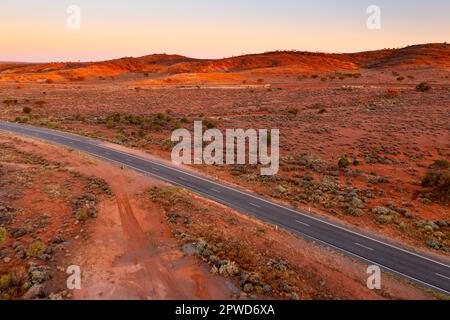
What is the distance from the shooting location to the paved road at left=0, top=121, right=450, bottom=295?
2173cm

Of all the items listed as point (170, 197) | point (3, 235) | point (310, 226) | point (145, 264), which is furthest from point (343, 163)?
point (3, 235)

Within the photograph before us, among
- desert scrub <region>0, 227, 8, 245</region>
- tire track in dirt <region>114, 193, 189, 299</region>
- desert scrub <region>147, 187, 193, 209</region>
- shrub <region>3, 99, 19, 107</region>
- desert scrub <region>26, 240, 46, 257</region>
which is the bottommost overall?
tire track in dirt <region>114, 193, 189, 299</region>

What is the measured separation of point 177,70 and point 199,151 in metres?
140

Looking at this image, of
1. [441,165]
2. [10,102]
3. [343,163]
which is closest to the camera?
[441,165]

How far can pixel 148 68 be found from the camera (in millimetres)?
194875

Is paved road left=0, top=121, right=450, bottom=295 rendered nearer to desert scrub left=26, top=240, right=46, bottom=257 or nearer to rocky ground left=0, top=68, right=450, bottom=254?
rocky ground left=0, top=68, right=450, bottom=254

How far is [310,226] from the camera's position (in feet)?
88.8

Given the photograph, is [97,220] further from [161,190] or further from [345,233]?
[345,233]

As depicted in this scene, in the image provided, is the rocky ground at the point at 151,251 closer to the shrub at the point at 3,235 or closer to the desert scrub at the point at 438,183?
the shrub at the point at 3,235

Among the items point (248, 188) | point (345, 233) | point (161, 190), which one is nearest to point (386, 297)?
point (345, 233)

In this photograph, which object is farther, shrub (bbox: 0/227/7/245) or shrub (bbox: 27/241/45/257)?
shrub (bbox: 0/227/7/245)

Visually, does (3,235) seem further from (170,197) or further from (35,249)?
(170,197)

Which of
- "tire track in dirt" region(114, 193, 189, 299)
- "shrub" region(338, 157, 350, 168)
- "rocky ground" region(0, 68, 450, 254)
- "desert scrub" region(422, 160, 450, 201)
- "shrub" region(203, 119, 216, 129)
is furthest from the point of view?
"shrub" region(203, 119, 216, 129)

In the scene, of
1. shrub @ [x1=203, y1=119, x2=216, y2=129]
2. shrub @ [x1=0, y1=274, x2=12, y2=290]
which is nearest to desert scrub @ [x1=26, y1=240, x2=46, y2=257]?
shrub @ [x1=0, y1=274, x2=12, y2=290]
